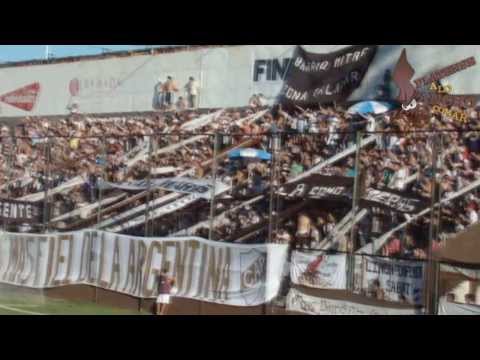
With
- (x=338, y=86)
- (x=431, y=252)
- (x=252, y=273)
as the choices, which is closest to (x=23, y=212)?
(x=252, y=273)

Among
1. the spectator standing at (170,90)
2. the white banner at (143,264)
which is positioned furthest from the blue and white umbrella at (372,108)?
the spectator standing at (170,90)

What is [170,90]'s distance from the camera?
29828 millimetres

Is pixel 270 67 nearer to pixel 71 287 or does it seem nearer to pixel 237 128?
pixel 237 128

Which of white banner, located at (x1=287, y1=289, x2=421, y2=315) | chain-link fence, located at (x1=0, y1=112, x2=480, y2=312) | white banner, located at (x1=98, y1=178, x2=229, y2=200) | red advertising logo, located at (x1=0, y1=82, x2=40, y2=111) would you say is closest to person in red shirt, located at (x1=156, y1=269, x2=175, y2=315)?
chain-link fence, located at (x1=0, y1=112, x2=480, y2=312)

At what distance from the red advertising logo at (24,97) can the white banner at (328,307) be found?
22.3 meters

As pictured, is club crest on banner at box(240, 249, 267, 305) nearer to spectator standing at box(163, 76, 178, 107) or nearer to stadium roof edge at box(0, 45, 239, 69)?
stadium roof edge at box(0, 45, 239, 69)

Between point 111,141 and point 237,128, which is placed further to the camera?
point 111,141

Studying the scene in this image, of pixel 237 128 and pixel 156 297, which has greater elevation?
pixel 237 128

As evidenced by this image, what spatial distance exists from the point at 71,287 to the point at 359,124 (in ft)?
28.2

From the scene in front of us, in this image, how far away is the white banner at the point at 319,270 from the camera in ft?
53.0

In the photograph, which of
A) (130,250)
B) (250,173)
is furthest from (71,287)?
(250,173)

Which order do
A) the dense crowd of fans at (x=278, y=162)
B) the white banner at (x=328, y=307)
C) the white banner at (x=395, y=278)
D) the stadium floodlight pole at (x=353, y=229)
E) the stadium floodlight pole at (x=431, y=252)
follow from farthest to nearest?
1. the dense crowd of fans at (x=278, y=162)
2. the stadium floodlight pole at (x=353, y=229)
3. the white banner at (x=328, y=307)
4. the white banner at (x=395, y=278)
5. the stadium floodlight pole at (x=431, y=252)

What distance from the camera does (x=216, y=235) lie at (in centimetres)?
1933

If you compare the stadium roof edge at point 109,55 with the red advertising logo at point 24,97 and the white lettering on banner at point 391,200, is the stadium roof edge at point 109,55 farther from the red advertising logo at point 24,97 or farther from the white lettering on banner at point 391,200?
the white lettering on banner at point 391,200
